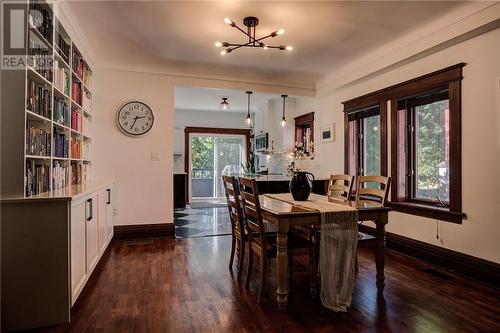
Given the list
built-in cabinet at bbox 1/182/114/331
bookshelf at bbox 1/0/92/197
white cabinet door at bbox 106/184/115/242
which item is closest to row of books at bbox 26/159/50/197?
bookshelf at bbox 1/0/92/197

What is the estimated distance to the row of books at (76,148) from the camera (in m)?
3.28

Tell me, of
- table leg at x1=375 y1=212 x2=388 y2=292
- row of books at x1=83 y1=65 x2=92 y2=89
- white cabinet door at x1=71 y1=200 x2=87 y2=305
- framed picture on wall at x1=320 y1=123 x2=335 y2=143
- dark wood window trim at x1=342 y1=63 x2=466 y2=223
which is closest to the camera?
white cabinet door at x1=71 y1=200 x2=87 y2=305

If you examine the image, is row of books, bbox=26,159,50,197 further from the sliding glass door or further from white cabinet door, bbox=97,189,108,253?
the sliding glass door

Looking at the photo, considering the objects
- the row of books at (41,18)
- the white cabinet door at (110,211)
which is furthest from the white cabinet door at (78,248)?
the row of books at (41,18)

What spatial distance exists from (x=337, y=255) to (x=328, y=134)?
3.25 metres

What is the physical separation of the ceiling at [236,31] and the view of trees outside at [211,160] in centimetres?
417

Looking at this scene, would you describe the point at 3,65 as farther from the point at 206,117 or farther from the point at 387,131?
the point at 206,117

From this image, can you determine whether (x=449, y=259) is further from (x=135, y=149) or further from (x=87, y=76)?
(x=87, y=76)

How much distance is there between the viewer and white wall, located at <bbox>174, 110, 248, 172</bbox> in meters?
7.84

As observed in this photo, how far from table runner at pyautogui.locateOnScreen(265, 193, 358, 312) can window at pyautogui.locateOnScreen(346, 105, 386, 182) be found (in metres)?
2.00

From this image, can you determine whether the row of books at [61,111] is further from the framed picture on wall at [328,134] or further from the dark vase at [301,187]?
the framed picture on wall at [328,134]

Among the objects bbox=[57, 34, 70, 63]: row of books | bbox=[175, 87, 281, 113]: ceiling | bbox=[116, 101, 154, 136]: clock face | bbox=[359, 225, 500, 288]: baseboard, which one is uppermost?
bbox=[175, 87, 281, 113]: ceiling

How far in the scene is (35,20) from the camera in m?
2.18

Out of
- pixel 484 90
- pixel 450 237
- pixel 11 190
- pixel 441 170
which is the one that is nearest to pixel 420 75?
pixel 484 90
